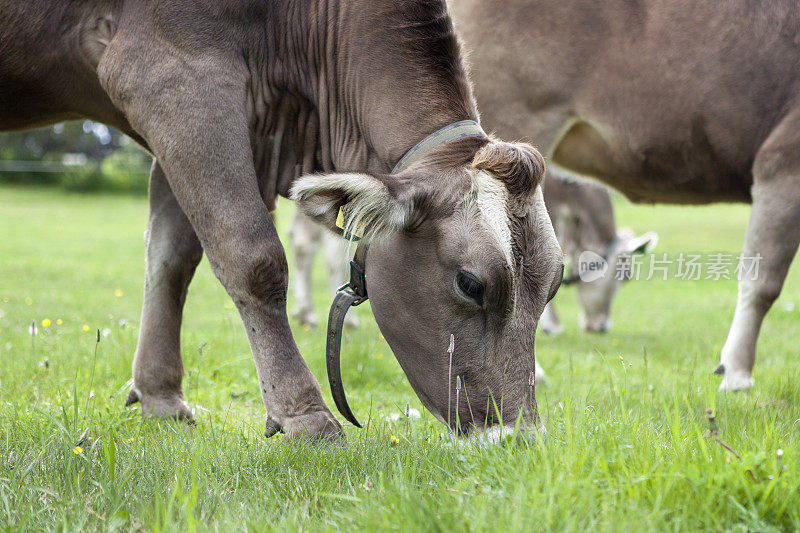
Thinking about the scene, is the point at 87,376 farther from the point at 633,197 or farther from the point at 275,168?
the point at 633,197

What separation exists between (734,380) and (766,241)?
Result: 83 cm

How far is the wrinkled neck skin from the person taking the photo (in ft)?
10.3

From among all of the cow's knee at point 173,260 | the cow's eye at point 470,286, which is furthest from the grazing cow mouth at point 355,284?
the cow's knee at point 173,260

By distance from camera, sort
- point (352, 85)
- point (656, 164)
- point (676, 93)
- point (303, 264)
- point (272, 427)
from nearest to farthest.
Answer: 1. point (272, 427)
2. point (352, 85)
3. point (676, 93)
4. point (656, 164)
5. point (303, 264)

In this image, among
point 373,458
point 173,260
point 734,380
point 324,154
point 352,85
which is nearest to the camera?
point 373,458

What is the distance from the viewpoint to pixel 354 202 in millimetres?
2725

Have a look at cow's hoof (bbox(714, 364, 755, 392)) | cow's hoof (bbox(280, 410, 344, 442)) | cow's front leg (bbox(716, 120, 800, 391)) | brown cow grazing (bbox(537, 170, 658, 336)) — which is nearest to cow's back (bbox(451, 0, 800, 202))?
cow's front leg (bbox(716, 120, 800, 391))

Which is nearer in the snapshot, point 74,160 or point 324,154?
point 324,154

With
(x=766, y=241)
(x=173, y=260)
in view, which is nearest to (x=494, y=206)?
(x=173, y=260)

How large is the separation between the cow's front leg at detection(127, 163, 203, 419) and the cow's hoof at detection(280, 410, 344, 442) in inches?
39.6

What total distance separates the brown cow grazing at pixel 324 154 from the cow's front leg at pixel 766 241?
2452 mm

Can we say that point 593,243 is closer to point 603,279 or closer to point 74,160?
point 603,279

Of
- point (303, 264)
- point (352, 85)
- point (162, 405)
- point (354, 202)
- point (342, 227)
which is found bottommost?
point (303, 264)

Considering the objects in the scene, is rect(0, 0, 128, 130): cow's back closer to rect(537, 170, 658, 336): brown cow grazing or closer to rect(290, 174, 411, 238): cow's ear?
rect(290, 174, 411, 238): cow's ear
